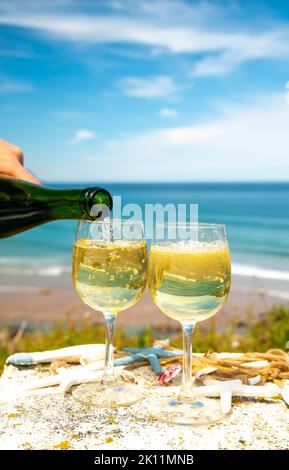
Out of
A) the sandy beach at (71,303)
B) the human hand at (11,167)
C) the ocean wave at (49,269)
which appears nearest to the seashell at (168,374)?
the human hand at (11,167)

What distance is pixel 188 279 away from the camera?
1.88 meters

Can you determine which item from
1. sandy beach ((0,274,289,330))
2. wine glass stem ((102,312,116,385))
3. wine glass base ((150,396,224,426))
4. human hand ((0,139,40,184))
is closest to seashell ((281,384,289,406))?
wine glass base ((150,396,224,426))

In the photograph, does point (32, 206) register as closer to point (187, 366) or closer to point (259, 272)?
point (187, 366)

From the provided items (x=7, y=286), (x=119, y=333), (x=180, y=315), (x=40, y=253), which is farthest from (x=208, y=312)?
(x=40, y=253)

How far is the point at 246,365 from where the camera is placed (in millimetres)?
2432

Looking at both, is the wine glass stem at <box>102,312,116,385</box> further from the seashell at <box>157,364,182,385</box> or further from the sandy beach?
the sandy beach

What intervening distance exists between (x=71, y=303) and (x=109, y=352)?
12029mm

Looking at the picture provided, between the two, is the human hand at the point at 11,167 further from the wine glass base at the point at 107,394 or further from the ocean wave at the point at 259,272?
the ocean wave at the point at 259,272

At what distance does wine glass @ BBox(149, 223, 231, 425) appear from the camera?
1.88 metres

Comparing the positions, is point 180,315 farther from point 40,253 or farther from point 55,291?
point 40,253

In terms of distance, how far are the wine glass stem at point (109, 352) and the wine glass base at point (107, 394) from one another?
0.09ft

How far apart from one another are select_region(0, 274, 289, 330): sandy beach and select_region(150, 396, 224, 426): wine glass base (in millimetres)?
7134

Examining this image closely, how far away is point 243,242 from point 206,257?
25501mm
